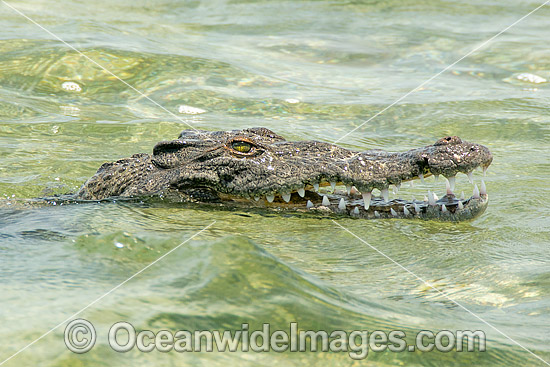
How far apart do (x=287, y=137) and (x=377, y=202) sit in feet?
9.45

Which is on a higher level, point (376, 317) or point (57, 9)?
point (57, 9)

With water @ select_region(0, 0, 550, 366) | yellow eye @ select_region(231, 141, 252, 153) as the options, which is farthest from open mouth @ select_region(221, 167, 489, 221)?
yellow eye @ select_region(231, 141, 252, 153)

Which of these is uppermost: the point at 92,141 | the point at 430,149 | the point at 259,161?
the point at 430,149

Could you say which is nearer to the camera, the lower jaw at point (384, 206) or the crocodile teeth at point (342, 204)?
the lower jaw at point (384, 206)

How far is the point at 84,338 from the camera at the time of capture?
2.39 metres

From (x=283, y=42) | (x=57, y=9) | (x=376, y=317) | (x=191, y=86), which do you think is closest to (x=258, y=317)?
(x=376, y=317)

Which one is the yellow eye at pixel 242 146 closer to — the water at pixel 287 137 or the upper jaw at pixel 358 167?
the upper jaw at pixel 358 167

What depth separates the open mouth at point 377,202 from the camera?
4.66 m

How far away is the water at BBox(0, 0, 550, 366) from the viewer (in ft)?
8.87

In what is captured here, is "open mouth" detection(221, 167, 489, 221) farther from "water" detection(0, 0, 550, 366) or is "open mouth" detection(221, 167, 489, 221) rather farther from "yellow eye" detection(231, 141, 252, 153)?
"yellow eye" detection(231, 141, 252, 153)

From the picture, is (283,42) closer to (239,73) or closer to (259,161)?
(239,73)

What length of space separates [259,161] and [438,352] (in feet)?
8.93

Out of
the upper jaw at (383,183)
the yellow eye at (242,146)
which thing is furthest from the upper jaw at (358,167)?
the yellow eye at (242,146)

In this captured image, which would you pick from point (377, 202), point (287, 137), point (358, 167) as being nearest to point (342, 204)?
point (377, 202)
